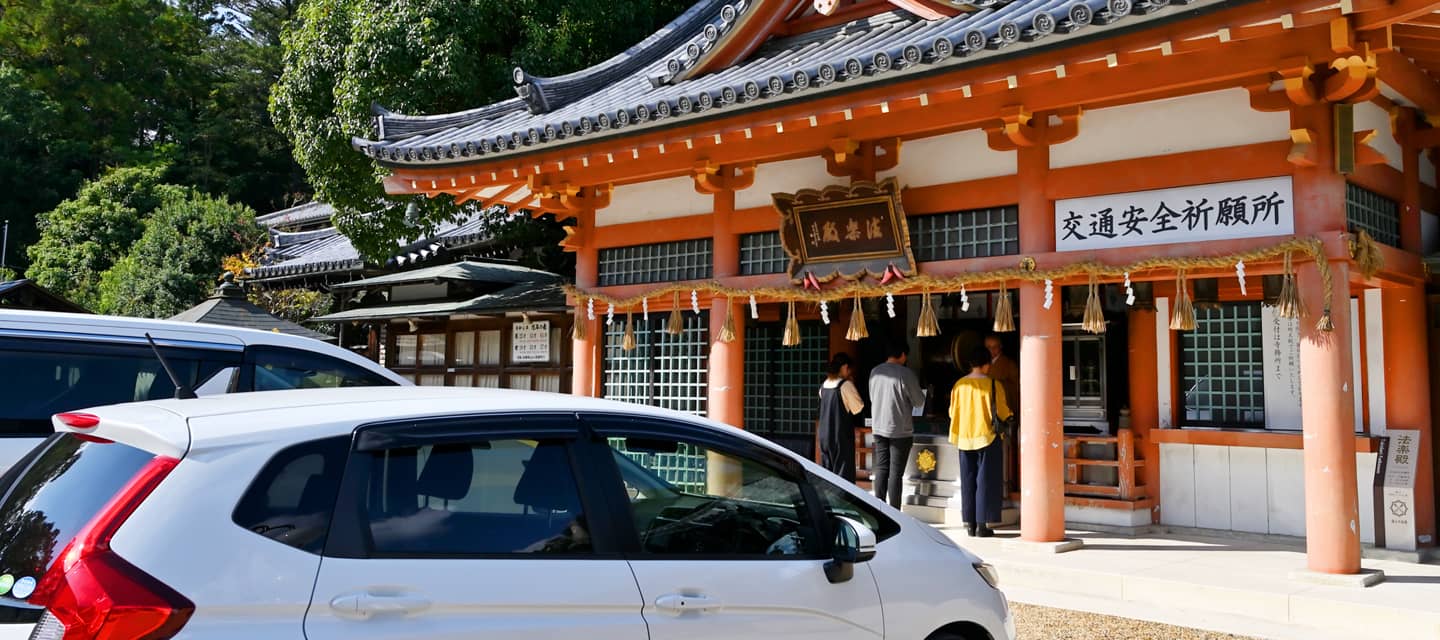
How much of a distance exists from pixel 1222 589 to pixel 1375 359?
3303mm

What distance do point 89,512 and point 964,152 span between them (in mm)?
8122

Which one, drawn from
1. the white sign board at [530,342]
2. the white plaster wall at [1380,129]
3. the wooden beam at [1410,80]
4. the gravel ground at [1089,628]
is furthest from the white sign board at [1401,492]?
the white sign board at [530,342]

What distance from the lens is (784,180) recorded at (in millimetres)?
10891

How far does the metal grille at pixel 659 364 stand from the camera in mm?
12172

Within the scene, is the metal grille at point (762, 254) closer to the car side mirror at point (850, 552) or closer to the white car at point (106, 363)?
the white car at point (106, 363)

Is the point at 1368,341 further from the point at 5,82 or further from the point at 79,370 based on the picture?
the point at 5,82

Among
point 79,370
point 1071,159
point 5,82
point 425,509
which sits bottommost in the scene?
point 425,509

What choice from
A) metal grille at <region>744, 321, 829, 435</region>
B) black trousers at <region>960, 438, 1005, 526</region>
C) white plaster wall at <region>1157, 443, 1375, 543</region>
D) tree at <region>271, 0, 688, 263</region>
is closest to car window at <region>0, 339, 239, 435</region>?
black trousers at <region>960, 438, 1005, 526</region>

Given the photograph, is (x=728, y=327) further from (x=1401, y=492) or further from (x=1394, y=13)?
(x=1394, y=13)

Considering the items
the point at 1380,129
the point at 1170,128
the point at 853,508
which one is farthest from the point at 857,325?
the point at 853,508

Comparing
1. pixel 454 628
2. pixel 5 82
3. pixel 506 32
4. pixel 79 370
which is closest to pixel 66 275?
pixel 5 82

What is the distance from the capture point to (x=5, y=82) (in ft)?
124

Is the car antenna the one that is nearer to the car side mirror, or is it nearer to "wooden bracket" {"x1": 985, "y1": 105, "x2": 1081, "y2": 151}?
the car side mirror

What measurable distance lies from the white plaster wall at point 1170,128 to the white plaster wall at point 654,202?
421cm
